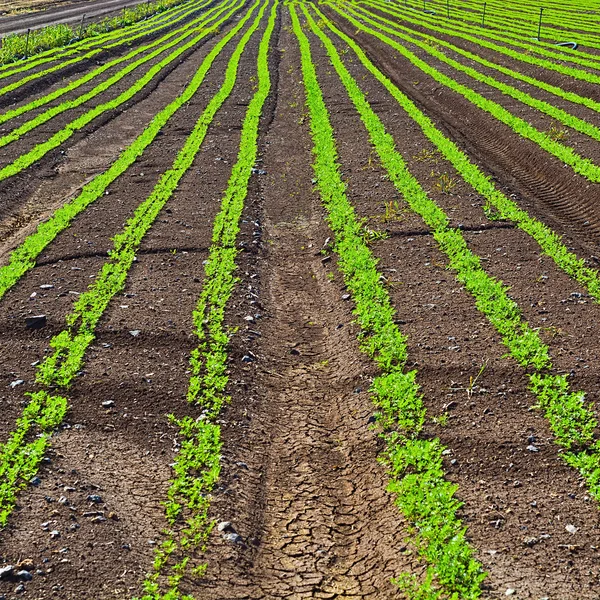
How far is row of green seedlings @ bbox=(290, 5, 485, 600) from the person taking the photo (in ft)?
18.9

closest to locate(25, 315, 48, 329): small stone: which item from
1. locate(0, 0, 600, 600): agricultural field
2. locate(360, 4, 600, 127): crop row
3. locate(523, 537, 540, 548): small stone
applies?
locate(0, 0, 600, 600): agricultural field

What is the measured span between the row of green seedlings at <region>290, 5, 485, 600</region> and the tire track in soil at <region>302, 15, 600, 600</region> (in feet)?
0.49

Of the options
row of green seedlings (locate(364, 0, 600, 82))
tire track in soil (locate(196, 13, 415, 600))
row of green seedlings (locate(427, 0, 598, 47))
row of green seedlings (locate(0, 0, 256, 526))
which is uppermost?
row of green seedlings (locate(427, 0, 598, 47))

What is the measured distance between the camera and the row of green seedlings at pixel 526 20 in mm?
39062

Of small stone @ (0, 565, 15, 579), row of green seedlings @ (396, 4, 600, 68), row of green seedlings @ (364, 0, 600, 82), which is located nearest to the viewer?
small stone @ (0, 565, 15, 579)

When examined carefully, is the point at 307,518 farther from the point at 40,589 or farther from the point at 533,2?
the point at 533,2

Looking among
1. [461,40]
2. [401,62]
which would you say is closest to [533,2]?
[461,40]

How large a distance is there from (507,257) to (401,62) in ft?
70.0

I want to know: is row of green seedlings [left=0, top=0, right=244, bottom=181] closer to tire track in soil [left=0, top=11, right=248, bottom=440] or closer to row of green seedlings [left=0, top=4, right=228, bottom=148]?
row of green seedlings [left=0, top=4, right=228, bottom=148]

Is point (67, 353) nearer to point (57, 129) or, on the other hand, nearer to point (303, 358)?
point (303, 358)

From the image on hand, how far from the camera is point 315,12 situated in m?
55.5

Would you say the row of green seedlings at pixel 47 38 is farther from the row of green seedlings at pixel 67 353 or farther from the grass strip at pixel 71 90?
the row of green seedlings at pixel 67 353

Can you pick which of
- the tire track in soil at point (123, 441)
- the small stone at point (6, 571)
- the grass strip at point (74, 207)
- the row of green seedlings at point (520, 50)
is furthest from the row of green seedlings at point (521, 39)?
the small stone at point (6, 571)

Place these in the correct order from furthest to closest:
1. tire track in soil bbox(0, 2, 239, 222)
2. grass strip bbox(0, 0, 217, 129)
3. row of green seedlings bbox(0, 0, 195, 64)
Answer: row of green seedlings bbox(0, 0, 195, 64)
grass strip bbox(0, 0, 217, 129)
tire track in soil bbox(0, 2, 239, 222)
